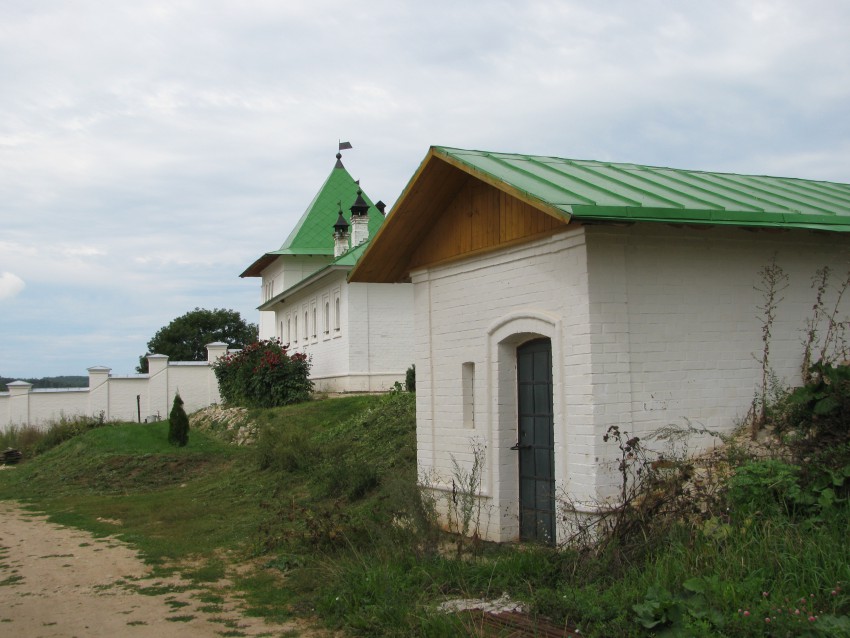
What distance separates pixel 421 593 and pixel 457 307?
450 centimetres

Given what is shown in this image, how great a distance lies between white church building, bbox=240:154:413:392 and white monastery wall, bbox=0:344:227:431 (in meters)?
4.10

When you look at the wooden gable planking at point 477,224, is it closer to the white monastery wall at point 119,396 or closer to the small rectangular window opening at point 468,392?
the small rectangular window opening at point 468,392

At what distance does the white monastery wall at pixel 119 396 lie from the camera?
3412cm

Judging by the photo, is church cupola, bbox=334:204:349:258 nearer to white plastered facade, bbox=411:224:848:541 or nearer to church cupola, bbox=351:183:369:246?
church cupola, bbox=351:183:369:246

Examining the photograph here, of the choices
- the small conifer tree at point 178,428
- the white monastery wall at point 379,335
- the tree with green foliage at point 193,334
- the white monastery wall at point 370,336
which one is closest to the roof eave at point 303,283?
the white monastery wall at point 370,336

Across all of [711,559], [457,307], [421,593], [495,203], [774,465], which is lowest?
[421,593]

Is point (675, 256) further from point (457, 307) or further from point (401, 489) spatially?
point (401, 489)

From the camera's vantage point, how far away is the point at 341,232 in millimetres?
35656

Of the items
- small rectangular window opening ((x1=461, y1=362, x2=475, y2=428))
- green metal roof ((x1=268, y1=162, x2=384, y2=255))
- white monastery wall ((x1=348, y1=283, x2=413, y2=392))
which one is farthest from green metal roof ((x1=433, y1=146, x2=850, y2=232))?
green metal roof ((x1=268, y1=162, x2=384, y2=255))

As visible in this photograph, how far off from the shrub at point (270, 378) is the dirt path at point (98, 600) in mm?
15564

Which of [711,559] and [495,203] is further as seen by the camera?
Result: [495,203]

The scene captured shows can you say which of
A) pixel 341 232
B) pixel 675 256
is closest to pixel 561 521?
pixel 675 256

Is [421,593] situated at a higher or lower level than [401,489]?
lower

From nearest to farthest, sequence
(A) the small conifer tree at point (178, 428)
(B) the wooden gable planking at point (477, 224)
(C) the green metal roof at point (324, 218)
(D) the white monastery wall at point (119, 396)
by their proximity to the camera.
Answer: (B) the wooden gable planking at point (477, 224)
(A) the small conifer tree at point (178, 428)
(D) the white monastery wall at point (119, 396)
(C) the green metal roof at point (324, 218)
